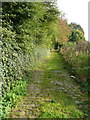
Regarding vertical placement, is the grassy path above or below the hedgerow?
below

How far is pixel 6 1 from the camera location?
4.41m

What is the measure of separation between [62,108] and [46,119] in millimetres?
667

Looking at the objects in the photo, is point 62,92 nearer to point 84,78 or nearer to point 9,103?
point 84,78

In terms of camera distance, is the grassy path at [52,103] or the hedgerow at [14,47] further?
the hedgerow at [14,47]

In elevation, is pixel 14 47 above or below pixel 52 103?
above

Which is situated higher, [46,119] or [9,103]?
[9,103]

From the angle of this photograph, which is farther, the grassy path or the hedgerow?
the hedgerow

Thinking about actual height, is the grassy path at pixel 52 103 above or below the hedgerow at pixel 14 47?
below

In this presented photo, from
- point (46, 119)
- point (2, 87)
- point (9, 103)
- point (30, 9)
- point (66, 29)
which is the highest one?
point (66, 29)

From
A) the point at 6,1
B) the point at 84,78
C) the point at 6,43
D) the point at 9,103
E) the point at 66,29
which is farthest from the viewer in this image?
the point at 66,29

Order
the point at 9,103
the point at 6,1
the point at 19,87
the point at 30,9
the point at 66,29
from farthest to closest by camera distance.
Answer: the point at 66,29, the point at 30,9, the point at 6,1, the point at 19,87, the point at 9,103

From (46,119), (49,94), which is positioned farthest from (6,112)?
(49,94)

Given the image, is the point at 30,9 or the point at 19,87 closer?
the point at 19,87

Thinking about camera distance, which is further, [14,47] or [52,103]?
[14,47]
